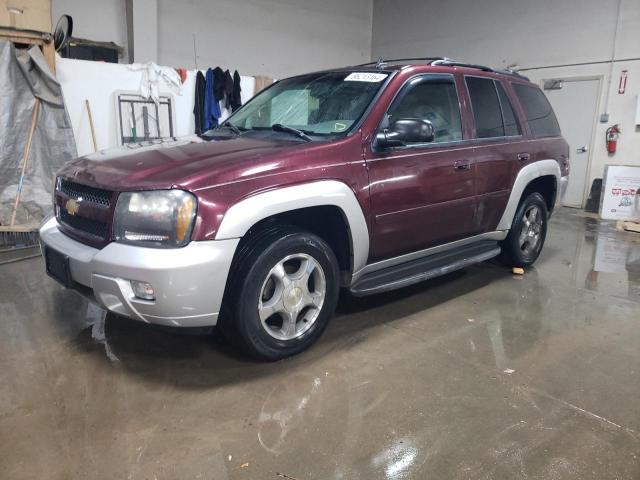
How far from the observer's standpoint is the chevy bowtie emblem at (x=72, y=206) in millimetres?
2537

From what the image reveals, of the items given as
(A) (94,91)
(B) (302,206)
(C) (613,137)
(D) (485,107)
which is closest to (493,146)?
(D) (485,107)

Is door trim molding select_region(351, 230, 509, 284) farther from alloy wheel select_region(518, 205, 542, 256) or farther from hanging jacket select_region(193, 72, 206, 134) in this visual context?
hanging jacket select_region(193, 72, 206, 134)

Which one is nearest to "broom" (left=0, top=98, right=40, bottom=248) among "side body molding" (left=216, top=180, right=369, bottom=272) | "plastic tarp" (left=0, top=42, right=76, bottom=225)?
"plastic tarp" (left=0, top=42, right=76, bottom=225)

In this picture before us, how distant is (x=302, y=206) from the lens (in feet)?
8.14

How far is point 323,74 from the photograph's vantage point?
3.43 m

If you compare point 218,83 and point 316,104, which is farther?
point 218,83

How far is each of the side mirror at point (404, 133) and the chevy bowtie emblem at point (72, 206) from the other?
1.65m

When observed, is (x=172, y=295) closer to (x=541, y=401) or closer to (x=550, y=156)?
(x=541, y=401)

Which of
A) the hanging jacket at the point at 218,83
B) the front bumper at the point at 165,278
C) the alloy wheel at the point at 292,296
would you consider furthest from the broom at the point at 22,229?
the alloy wheel at the point at 292,296

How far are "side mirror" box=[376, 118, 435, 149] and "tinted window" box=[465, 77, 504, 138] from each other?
0.92m

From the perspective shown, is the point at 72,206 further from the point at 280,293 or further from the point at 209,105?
the point at 209,105

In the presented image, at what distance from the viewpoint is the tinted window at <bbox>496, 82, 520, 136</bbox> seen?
388cm

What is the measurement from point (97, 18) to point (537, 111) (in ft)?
23.0

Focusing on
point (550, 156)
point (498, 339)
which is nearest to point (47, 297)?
point (498, 339)
